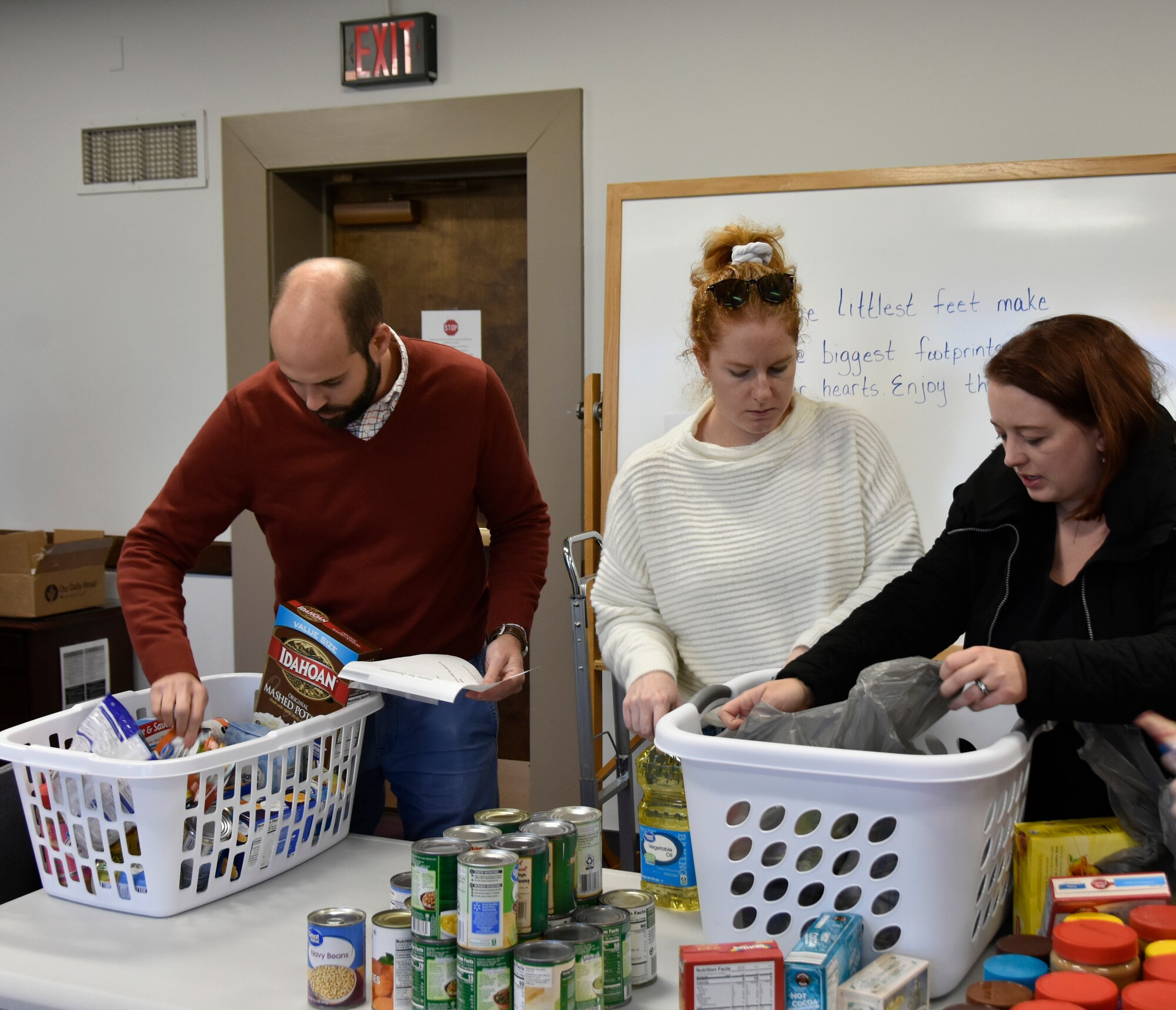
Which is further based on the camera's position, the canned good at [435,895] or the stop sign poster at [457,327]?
the stop sign poster at [457,327]

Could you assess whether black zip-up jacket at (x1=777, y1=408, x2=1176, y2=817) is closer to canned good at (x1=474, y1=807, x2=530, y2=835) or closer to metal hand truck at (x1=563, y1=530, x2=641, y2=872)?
canned good at (x1=474, y1=807, x2=530, y2=835)

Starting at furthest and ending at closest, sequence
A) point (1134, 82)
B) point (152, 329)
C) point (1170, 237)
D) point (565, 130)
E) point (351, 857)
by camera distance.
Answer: point (152, 329) → point (565, 130) → point (1134, 82) → point (1170, 237) → point (351, 857)

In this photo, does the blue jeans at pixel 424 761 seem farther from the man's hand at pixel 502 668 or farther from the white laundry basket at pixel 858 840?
the white laundry basket at pixel 858 840

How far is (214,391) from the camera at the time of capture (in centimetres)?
339

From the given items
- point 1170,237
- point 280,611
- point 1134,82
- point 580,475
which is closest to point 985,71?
point 1134,82

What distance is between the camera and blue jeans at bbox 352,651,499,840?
1.58m

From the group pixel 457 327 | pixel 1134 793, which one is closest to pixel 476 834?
pixel 1134 793

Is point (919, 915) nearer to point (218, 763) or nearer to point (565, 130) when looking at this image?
point (218, 763)

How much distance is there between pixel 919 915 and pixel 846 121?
229 centimetres

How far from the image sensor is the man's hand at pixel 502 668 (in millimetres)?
1468

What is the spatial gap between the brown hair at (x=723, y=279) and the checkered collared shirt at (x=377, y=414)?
1.49ft

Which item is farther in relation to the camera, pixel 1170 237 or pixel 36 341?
pixel 36 341

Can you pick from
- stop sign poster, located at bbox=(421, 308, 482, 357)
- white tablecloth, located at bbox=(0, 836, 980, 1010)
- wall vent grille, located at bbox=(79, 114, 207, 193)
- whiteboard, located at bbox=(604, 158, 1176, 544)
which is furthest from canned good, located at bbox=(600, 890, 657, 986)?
wall vent grille, located at bbox=(79, 114, 207, 193)

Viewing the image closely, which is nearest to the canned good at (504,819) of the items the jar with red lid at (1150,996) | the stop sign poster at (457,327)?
the jar with red lid at (1150,996)
